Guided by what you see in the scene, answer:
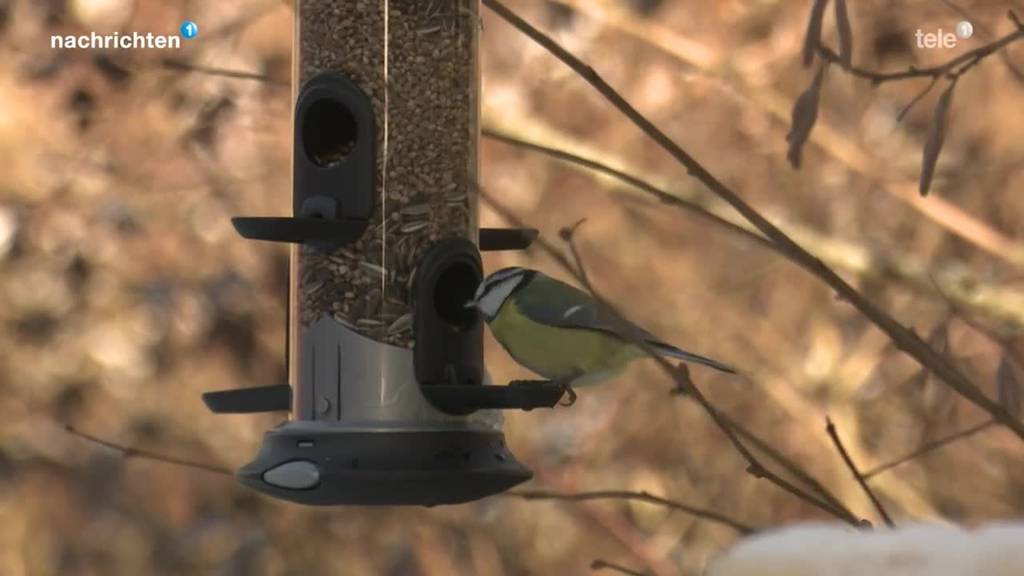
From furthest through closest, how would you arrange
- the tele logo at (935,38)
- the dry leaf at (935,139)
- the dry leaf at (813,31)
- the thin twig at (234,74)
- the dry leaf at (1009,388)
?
the tele logo at (935,38) → the thin twig at (234,74) → the dry leaf at (1009,388) → the dry leaf at (935,139) → the dry leaf at (813,31)

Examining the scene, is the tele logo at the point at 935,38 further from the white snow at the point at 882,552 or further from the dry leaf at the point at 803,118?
the white snow at the point at 882,552

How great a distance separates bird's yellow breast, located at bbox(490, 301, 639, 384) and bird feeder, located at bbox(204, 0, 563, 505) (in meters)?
0.06

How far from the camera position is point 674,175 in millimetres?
4895

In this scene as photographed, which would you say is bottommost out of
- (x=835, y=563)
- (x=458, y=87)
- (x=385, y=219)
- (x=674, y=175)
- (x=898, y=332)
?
(x=835, y=563)

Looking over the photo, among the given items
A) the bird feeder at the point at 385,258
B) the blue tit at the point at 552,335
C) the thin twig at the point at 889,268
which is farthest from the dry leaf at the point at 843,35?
the thin twig at the point at 889,268

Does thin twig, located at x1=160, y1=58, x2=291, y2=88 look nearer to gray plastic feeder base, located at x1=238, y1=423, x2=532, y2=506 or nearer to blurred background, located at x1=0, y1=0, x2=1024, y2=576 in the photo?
Result: gray plastic feeder base, located at x1=238, y1=423, x2=532, y2=506

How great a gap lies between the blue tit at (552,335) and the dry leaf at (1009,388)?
79 centimetres

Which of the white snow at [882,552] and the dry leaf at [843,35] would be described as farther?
the dry leaf at [843,35]

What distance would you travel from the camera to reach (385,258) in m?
2.46

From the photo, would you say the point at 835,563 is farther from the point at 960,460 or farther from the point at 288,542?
the point at 288,542

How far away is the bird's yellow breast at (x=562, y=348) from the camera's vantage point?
2.50 m

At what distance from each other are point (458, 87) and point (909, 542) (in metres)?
1.82

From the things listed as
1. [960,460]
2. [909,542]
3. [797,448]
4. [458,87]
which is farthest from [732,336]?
[909,542]

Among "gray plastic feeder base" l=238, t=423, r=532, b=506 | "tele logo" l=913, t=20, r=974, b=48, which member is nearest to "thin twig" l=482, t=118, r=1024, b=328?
"tele logo" l=913, t=20, r=974, b=48
